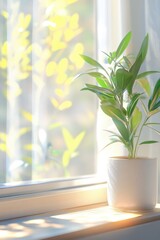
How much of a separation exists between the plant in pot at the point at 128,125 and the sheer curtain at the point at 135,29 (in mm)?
114

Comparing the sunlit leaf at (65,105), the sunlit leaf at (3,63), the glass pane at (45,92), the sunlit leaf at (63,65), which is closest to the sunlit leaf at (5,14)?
the glass pane at (45,92)

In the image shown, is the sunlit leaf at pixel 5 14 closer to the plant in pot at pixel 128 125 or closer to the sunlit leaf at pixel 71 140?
the plant in pot at pixel 128 125

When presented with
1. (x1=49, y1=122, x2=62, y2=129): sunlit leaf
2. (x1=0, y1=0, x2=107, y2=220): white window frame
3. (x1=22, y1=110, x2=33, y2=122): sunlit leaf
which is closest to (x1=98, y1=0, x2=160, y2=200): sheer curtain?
(x1=0, y1=0, x2=107, y2=220): white window frame

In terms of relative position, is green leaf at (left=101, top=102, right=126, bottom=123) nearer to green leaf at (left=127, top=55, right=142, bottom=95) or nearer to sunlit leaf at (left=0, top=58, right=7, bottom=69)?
green leaf at (left=127, top=55, right=142, bottom=95)

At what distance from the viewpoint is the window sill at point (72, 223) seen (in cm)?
115

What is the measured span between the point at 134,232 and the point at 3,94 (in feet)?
1.95

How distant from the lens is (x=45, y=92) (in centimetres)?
152

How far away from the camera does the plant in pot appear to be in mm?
1410

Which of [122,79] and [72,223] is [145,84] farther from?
[72,223]

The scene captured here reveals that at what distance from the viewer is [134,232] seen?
132 centimetres

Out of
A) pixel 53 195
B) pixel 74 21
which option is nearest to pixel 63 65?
pixel 74 21

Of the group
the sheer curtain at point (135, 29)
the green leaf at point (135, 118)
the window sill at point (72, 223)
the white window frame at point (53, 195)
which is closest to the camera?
the window sill at point (72, 223)

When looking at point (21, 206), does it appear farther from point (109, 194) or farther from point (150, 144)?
point (150, 144)

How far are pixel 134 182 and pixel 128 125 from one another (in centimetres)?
19
